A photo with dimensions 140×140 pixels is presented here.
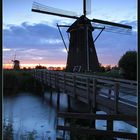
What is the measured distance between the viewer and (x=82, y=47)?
25969 millimetres

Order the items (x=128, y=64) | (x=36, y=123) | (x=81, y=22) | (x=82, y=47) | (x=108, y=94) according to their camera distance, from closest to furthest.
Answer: (x=108, y=94) → (x=36, y=123) → (x=128, y=64) → (x=81, y=22) → (x=82, y=47)

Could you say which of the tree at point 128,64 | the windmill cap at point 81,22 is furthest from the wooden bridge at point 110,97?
the windmill cap at point 81,22

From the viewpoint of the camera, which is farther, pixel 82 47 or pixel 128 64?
pixel 82 47

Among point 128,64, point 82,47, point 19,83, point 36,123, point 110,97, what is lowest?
point 36,123

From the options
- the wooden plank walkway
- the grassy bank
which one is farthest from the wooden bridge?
the grassy bank

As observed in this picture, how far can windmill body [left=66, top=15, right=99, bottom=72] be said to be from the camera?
1000 inches

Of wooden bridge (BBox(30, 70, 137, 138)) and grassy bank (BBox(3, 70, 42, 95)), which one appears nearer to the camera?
wooden bridge (BBox(30, 70, 137, 138))

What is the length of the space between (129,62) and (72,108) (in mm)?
5293

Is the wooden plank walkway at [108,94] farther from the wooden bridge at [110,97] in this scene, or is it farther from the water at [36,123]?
the water at [36,123]

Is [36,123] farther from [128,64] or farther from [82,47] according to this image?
[82,47]

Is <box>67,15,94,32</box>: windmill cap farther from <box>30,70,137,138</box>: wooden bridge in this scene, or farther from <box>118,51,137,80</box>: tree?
<box>30,70,137,138</box>: wooden bridge

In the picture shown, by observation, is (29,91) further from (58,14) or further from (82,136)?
(82,136)

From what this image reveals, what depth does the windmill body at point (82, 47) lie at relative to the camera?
83.3ft

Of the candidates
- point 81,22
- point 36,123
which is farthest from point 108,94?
point 81,22
